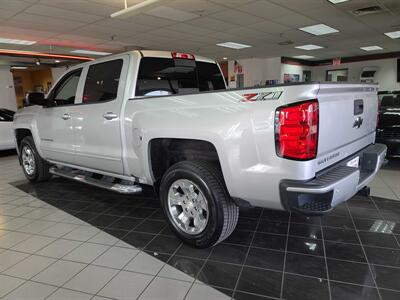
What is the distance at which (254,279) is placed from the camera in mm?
2158

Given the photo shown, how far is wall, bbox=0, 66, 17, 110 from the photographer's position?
1431cm

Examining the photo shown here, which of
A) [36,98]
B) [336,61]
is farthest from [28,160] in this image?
[336,61]

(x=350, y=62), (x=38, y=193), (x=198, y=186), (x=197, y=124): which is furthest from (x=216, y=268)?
(x=350, y=62)

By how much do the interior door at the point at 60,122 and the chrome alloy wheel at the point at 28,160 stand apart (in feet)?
1.86

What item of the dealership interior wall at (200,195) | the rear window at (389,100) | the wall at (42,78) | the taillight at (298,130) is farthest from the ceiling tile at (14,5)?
the wall at (42,78)

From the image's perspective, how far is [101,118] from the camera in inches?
125

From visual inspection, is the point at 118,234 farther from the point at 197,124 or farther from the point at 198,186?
the point at 197,124

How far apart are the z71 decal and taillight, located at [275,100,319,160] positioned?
0.09 metres

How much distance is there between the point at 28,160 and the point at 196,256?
3.72 metres

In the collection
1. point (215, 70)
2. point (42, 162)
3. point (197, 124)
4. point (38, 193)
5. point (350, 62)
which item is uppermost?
point (350, 62)

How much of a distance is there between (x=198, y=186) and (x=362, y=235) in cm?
157

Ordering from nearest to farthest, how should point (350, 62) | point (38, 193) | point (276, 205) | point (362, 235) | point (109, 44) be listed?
1. point (276, 205)
2. point (362, 235)
3. point (38, 193)
4. point (109, 44)
5. point (350, 62)

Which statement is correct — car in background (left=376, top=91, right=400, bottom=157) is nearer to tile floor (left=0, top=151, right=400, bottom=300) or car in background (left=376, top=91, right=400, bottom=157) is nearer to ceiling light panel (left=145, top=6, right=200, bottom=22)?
tile floor (left=0, top=151, right=400, bottom=300)

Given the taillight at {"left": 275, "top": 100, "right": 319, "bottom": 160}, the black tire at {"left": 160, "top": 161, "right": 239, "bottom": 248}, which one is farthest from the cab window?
the taillight at {"left": 275, "top": 100, "right": 319, "bottom": 160}
